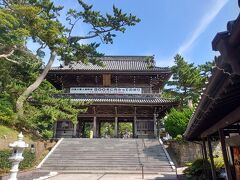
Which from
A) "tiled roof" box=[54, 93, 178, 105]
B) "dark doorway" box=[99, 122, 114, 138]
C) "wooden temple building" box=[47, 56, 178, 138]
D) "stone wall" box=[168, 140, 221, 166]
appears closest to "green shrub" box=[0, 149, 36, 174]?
"wooden temple building" box=[47, 56, 178, 138]

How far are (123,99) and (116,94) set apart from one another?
128cm

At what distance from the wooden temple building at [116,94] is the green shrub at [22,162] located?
8054mm

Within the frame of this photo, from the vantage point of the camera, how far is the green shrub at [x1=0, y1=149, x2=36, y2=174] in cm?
1221

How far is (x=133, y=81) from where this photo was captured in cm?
2645

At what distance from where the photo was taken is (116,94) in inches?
977

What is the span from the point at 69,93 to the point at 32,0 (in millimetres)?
10030

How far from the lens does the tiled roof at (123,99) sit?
23.0 metres

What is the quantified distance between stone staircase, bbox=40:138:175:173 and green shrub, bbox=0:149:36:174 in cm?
106

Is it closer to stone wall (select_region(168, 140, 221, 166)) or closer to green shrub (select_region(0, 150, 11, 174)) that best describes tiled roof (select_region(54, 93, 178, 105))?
stone wall (select_region(168, 140, 221, 166))

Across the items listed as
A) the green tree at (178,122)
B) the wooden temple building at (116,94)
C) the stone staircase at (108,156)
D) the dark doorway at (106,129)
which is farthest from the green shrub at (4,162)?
the dark doorway at (106,129)

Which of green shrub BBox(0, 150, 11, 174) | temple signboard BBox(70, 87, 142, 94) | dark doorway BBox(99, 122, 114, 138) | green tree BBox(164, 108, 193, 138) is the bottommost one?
green shrub BBox(0, 150, 11, 174)

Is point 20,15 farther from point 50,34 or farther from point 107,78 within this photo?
point 107,78

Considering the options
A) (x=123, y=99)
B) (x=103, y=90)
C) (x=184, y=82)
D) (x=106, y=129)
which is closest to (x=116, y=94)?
(x=123, y=99)

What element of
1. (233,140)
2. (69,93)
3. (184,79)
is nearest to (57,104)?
(69,93)
